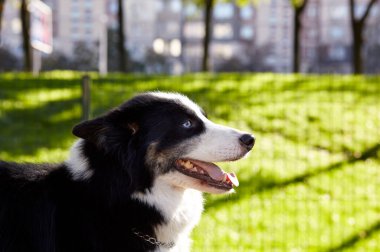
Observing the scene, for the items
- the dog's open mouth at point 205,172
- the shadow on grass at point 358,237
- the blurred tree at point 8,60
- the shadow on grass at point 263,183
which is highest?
the blurred tree at point 8,60

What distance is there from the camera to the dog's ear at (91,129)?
3.38 metres

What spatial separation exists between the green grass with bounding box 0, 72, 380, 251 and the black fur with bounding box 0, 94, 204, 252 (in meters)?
Result: 2.92

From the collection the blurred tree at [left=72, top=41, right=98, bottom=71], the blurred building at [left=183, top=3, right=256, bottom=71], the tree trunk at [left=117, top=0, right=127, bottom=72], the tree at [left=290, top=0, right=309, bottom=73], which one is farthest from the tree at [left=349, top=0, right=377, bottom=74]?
the blurred building at [left=183, top=3, right=256, bottom=71]

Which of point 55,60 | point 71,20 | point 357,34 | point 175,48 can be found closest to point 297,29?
point 357,34

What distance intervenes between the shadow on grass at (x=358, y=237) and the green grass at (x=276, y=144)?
0.01m

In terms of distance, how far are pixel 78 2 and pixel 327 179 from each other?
258ft

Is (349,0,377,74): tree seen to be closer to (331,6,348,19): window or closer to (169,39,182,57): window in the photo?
(169,39,182,57): window

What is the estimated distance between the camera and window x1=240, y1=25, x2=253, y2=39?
117731mm

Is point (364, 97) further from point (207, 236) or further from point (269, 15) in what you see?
point (269, 15)

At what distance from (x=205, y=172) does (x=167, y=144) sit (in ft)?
1.01

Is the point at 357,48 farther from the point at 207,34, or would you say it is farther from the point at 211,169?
the point at 211,169

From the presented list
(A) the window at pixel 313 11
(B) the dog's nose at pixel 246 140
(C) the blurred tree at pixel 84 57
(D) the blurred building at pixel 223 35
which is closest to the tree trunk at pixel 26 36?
(B) the dog's nose at pixel 246 140

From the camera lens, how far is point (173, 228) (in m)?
3.80

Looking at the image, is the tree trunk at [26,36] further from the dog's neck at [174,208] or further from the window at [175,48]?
the window at [175,48]
